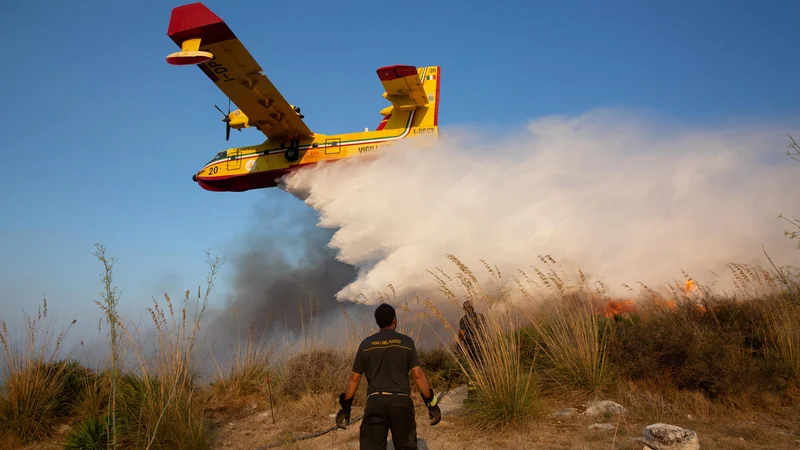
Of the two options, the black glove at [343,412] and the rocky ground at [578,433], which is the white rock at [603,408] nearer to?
the rocky ground at [578,433]

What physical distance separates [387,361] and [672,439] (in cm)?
303

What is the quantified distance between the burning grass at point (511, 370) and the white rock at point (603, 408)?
281mm

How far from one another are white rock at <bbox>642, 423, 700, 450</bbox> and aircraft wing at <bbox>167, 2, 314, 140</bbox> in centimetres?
1282

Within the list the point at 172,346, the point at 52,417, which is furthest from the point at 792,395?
the point at 52,417

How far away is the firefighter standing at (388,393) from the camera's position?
14.0 feet

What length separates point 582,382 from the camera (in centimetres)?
734

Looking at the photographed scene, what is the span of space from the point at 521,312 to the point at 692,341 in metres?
2.43

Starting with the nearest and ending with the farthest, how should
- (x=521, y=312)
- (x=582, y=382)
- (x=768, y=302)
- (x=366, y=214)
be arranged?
(x=582, y=382)
(x=521, y=312)
(x=768, y=302)
(x=366, y=214)

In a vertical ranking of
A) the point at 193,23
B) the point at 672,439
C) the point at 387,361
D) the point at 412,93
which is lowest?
the point at 672,439

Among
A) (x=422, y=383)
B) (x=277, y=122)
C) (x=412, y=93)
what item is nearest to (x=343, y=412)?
(x=422, y=383)

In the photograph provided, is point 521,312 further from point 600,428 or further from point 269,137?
point 269,137

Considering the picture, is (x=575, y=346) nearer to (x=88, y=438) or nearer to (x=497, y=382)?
(x=497, y=382)

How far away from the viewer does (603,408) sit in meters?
6.78

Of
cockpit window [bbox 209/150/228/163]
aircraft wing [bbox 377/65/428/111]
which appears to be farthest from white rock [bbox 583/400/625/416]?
cockpit window [bbox 209/150/228/163]
